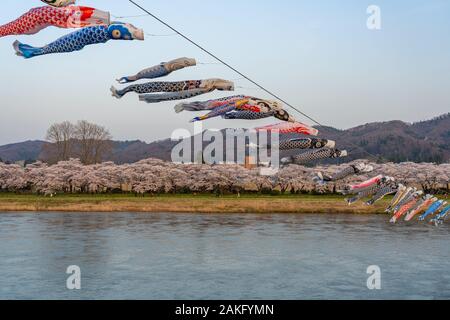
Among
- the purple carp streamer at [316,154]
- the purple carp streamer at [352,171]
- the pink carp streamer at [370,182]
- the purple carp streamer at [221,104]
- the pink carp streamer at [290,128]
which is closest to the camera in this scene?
the purple carp streamer at [221,104]

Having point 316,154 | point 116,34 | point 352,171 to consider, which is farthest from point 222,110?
point 352,171

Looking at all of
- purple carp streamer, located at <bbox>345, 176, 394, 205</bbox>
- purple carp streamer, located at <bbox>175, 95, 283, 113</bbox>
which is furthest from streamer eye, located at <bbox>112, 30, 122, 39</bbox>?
purple carp streamer, located at <bbox>345, 176, 394, 205</bbox>

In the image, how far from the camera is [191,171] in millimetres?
123688

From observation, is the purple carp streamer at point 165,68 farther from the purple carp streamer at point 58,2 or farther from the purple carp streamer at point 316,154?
the purple carp streamer at point 316,154

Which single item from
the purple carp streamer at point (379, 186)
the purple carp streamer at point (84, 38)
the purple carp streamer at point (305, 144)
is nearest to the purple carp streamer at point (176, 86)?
the purple carp streamer at point (84, 38)

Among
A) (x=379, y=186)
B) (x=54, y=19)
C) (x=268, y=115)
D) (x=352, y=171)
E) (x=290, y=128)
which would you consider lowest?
(x=379, y=186)

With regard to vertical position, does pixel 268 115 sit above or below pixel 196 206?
above

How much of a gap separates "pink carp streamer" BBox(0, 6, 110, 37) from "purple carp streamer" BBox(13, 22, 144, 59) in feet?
1.29

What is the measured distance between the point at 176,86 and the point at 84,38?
214 centimetres

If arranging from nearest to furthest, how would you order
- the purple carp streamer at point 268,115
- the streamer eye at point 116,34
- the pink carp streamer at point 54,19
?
the pink carp streamer at point 54,19 → the streamer eye at point 116,34 → the purple carp streamer at point 268,115

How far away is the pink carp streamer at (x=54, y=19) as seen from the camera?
9.94 metres

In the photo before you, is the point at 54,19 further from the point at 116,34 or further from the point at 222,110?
the point at 222,110

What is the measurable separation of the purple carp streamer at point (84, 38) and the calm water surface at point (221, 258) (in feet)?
66.6

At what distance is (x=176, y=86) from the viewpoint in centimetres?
1192
